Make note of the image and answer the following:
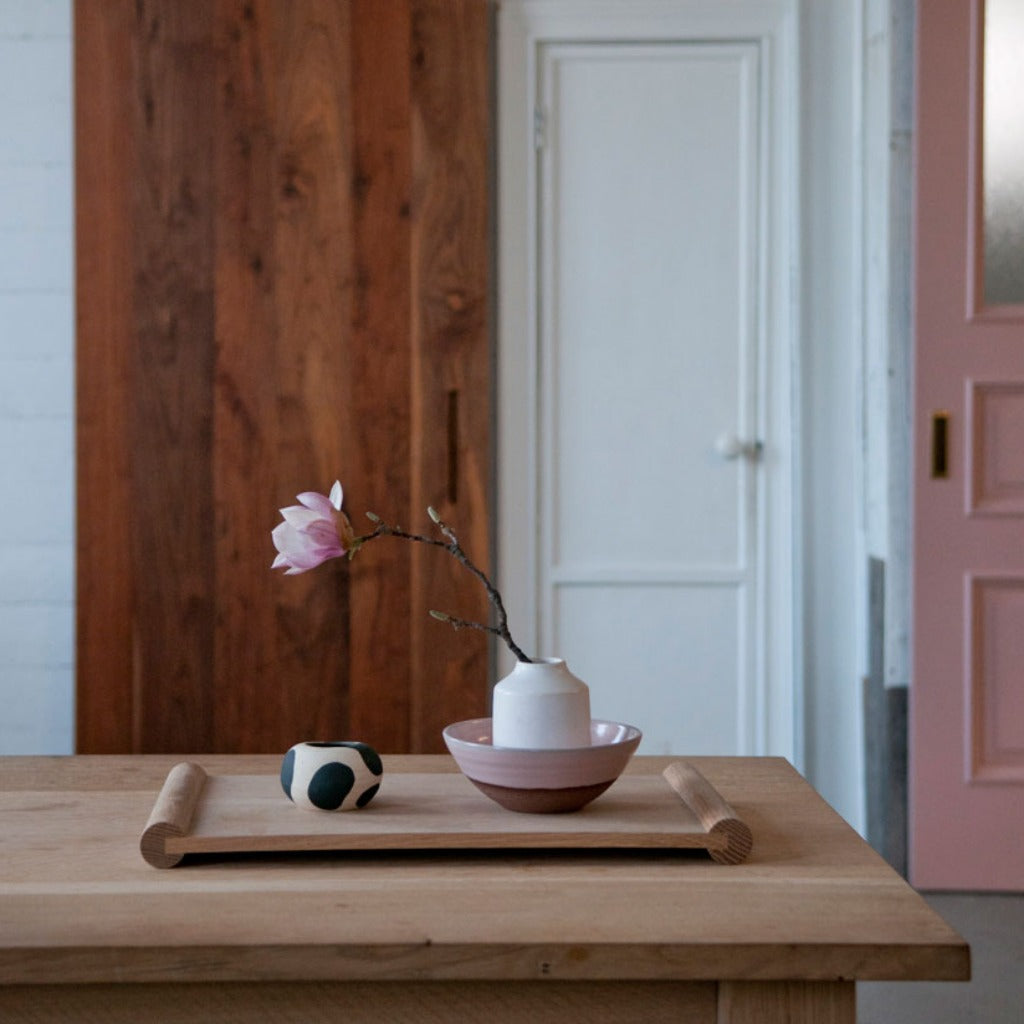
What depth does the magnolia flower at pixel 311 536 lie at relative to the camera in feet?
4.12

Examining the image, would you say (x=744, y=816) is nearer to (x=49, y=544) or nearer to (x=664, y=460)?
(x=664, y=460)

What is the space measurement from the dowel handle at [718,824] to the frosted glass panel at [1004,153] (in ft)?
6.19

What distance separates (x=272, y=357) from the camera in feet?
9.55

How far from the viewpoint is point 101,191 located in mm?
2896

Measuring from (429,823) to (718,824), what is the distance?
0.28 metres

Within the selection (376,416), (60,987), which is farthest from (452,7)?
(60,987)

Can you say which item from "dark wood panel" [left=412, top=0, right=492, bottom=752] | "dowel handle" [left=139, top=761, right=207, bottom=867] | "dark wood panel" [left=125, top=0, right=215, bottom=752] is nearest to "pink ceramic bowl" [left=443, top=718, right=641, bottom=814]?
"dowel handle" [left=139, top=761, right=207, bottom=867]

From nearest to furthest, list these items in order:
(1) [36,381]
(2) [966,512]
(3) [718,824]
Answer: (3) [718,824], (2) [966,512], (1) [36,381]

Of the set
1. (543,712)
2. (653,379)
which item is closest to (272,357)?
(653,379)

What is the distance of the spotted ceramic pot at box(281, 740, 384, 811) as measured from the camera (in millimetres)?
1269

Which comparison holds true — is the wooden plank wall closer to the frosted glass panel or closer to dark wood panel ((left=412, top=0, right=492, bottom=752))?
dark wood panel ((left=412, top=0, right=492, bottom=752))

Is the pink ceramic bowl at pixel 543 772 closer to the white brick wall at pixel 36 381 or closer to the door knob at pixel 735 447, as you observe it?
the door knob at pixel 735 447

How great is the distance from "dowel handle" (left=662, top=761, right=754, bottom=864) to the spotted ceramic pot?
1.06ft

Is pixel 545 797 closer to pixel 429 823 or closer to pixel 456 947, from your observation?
pixel 429 823
